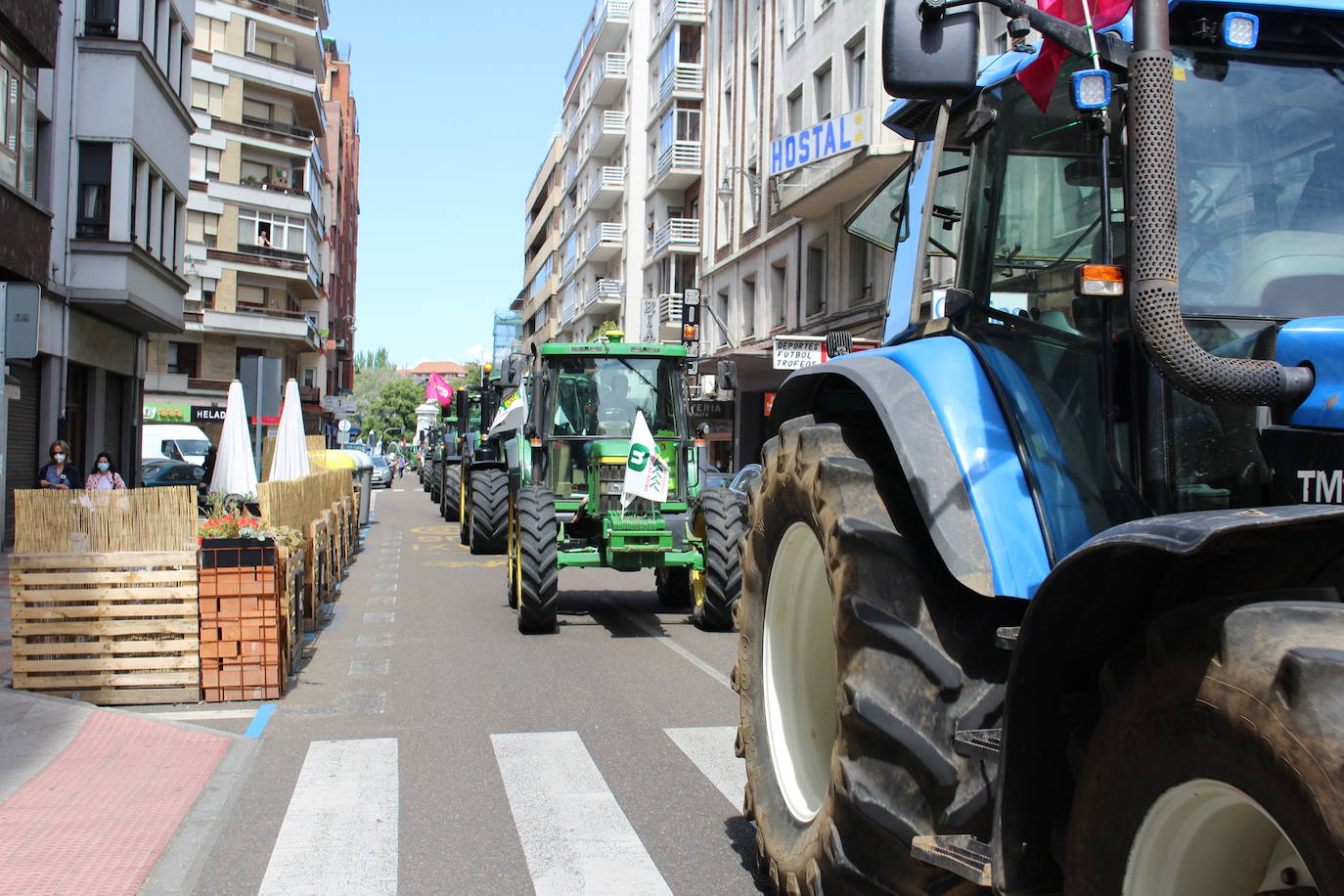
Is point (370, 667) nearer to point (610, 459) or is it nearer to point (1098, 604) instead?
point (610, 459)

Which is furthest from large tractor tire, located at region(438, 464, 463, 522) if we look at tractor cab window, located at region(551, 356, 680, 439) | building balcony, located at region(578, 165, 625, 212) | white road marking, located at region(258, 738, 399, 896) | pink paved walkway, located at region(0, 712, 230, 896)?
building balcony, located at region(578, 165, 625, 212)

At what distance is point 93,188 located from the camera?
20547 millimetres

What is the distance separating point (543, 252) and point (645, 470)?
68185 millimetres

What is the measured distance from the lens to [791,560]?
4086 mm

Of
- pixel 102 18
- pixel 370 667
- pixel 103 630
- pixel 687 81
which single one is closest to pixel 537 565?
pixel 370 667

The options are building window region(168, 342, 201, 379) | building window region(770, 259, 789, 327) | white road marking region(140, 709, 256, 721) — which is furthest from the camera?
building window region(168, 342, 201, 379)

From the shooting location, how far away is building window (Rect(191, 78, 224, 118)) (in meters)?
46.5

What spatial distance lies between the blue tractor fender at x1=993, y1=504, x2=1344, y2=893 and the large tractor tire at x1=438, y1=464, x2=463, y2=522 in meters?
23.8

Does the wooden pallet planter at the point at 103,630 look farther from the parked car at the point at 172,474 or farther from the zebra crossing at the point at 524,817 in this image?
the parked car at the point at 172,474

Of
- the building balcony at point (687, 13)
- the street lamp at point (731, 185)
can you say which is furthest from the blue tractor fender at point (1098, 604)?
the building balcony at point (687, 13)

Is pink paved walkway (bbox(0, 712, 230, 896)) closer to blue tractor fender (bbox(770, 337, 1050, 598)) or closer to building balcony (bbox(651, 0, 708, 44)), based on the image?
blue tractor fender (bbox(770, 337, 1050, 598))

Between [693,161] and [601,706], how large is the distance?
115ft

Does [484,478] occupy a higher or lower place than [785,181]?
lower

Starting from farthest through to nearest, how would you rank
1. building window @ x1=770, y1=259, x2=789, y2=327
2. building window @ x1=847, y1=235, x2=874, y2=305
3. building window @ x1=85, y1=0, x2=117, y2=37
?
building window @ x1=770, y1=259, x2=789, y2=327 → building window @ x1=847, y1=235, x2=874, y2=305 → building window @ x1=85, y1=0, x2=117, y2=37
